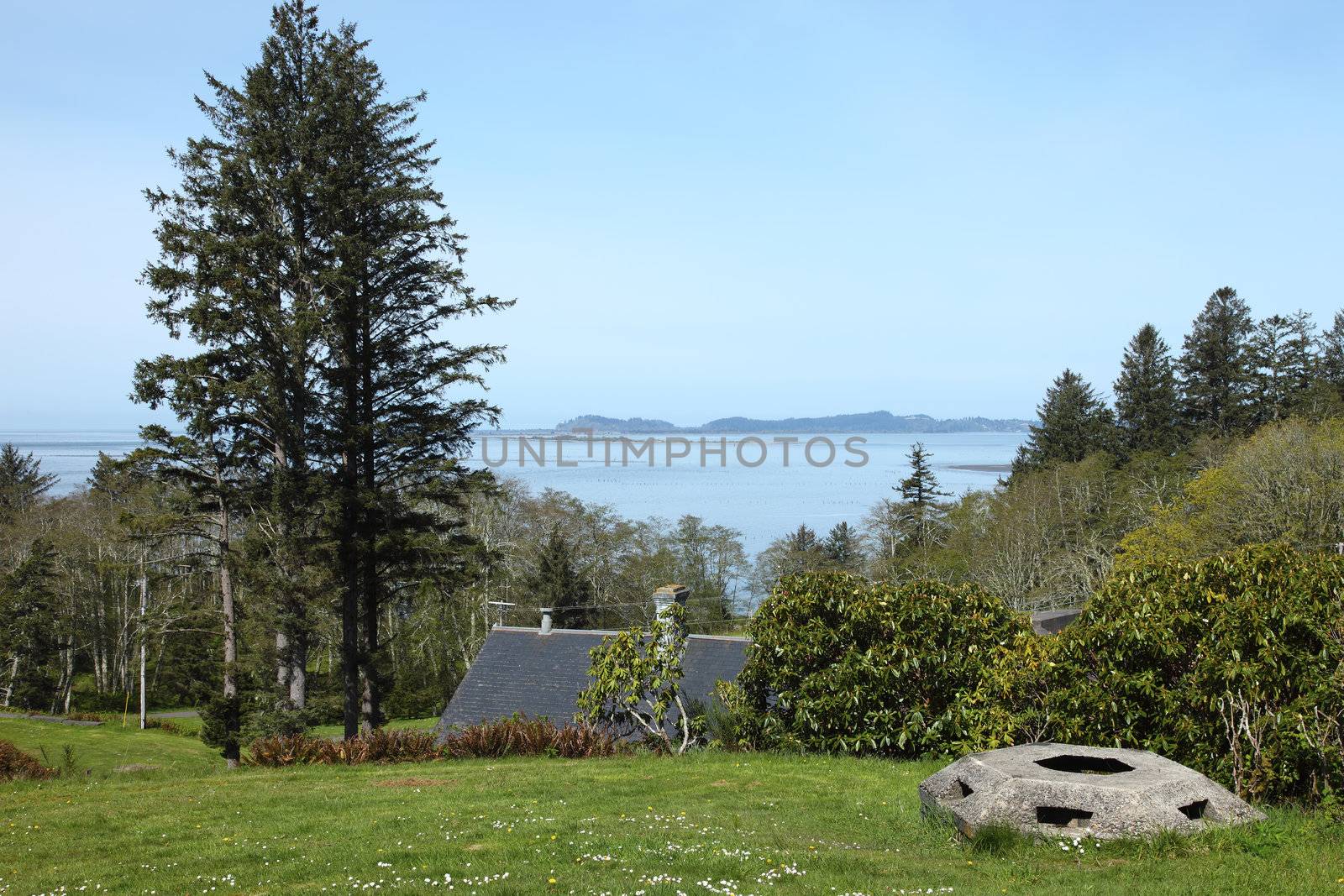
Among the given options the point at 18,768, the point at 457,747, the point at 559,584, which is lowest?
the point at 559,584

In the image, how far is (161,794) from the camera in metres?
10.3

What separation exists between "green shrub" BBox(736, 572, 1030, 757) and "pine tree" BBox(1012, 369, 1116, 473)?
184ft

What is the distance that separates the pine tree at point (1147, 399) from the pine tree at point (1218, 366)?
1200 mm

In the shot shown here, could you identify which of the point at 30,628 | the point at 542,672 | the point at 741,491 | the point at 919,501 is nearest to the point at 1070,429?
the point at 919,501

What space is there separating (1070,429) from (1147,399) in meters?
5.51

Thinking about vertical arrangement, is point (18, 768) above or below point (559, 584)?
above

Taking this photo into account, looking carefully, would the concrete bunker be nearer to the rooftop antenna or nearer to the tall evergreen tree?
the rooftop antenna

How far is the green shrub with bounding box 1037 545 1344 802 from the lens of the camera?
25.1ft

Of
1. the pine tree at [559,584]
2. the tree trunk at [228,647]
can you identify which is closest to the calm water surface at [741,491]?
the pine tree at [559,584]

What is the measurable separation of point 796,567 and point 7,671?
42.6m

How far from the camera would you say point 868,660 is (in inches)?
439

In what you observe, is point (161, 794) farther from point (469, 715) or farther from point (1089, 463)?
point (1089, 463)

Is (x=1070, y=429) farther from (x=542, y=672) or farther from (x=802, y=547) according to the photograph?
(x=542, y=672)

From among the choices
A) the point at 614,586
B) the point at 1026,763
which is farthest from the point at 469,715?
the point at 614,586
